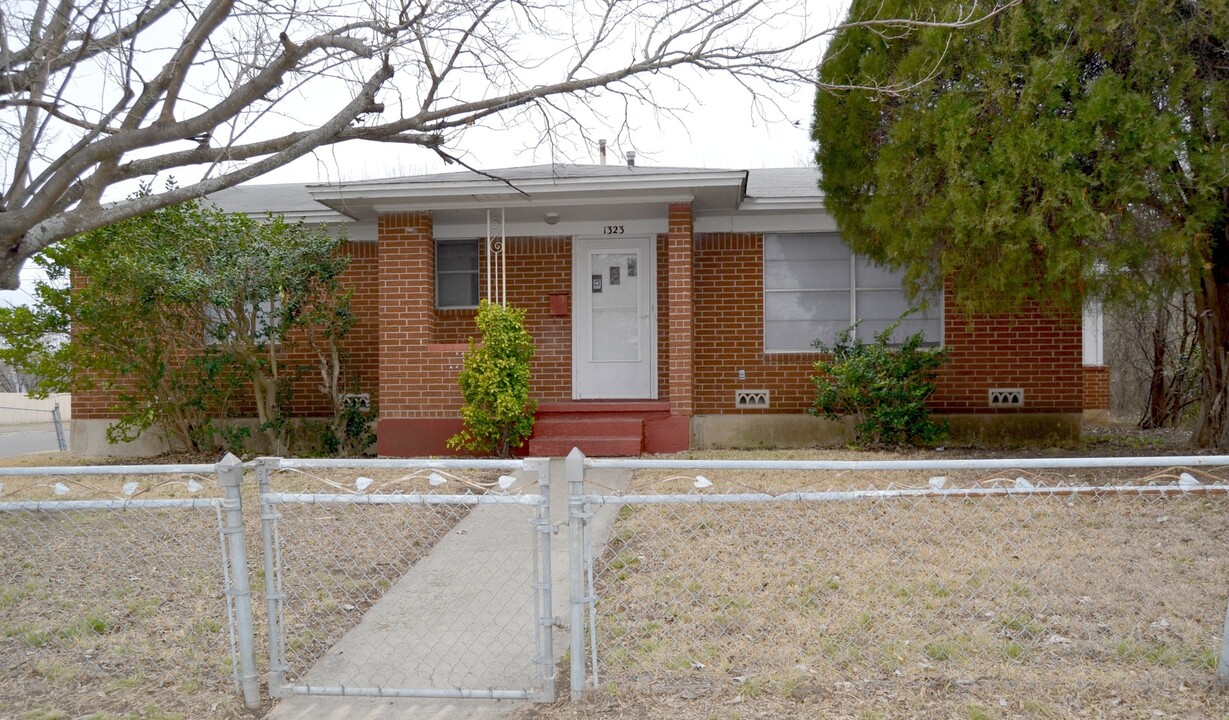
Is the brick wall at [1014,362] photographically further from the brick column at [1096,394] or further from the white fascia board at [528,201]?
the brick column at [1096,394]

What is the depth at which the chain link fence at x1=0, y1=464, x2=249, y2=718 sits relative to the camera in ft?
13.6

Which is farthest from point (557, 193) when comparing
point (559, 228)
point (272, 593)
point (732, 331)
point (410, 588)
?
point (272, 593)

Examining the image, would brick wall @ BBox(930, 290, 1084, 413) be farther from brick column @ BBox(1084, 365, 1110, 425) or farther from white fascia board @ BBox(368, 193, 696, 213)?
brick column @ BBox(1084, 365, 1110, 425)

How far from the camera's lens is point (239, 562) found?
154 inches

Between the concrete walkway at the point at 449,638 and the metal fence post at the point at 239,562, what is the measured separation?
17cm

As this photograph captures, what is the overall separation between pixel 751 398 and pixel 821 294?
1631 mm

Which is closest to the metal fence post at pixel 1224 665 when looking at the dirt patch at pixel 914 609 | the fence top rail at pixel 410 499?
the dirt patch at pixel 914 609

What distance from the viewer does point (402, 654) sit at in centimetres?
468

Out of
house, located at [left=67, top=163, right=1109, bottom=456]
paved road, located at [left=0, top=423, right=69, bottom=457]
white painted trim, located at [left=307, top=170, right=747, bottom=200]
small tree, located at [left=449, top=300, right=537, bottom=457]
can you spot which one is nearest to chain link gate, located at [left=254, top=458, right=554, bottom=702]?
small tree, located at [left=449, top=300, right=537, bottom=457]

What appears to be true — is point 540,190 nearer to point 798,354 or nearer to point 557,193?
point 557,193

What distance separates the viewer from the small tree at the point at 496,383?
10289 mm

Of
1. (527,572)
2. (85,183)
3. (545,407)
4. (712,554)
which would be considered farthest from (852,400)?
(85,183)

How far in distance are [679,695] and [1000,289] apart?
20.1 ft

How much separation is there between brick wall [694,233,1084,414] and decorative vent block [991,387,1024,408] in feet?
0.24
